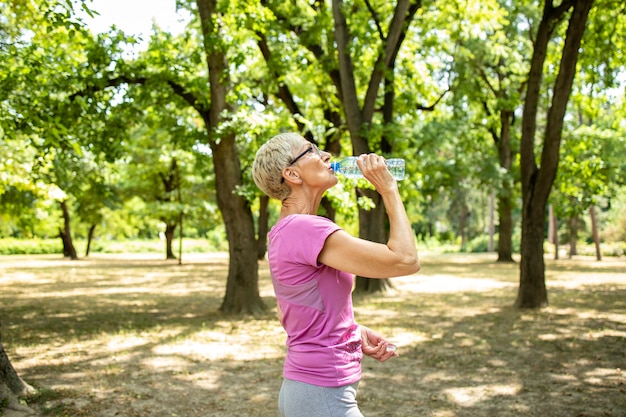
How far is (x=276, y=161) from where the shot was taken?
2582mm

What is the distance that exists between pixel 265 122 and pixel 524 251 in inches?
221

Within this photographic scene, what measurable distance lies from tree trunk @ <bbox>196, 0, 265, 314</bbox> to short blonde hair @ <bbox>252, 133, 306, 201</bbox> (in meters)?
9.25

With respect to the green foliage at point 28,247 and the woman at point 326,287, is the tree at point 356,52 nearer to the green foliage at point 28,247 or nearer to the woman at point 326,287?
the woman at point 326,287

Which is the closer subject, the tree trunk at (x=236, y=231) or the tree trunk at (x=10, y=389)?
the tree trunk at (x=10, y=389)

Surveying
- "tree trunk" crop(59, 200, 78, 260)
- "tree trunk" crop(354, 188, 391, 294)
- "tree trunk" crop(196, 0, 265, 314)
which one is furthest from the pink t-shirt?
"tree trunk" crop(59, 200, 78, 260)

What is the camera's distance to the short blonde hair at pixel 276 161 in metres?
2.58

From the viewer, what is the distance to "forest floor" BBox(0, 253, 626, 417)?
6.36 m

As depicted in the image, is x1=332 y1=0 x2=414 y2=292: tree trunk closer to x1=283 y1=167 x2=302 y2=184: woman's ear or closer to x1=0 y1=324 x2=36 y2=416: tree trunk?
x1=0 y1=324 x2=36 y2=416: tree trunk

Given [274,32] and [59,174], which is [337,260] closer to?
[274,32]

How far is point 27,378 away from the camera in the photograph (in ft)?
23.7

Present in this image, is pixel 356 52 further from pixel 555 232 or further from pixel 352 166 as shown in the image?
pixel 555 232

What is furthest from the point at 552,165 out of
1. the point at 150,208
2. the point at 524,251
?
the point at 150,208

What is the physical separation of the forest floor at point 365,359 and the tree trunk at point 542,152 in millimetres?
721

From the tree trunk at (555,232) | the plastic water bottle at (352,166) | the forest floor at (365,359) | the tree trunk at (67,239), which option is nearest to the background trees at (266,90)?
the forest floor at (365,359)
